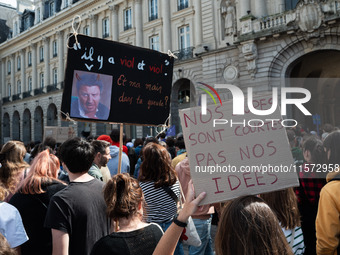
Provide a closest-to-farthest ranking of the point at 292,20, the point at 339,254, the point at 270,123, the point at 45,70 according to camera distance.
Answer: the point at 270,123 < the point at 339,254 < the point at 292,20 < the point at 45,70

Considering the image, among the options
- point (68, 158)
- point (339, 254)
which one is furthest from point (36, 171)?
point (339, 254)

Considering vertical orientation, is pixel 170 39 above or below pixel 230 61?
above

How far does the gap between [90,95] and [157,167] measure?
1255 mm

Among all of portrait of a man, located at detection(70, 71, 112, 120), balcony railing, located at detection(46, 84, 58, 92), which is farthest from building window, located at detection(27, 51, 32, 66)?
portrait of a man, located at detection(70, 71, 112, 120)

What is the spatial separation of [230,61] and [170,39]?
20.5 feet

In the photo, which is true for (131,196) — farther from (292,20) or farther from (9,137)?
(9,137)

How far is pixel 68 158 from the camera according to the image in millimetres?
2609

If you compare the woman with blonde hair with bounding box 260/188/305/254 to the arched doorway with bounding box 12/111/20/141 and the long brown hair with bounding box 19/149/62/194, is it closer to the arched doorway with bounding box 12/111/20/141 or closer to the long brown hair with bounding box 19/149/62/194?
the long brown hair with bounding box 19/149/62/194

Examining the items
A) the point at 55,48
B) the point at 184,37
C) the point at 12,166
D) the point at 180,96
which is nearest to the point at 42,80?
the point at 55,48

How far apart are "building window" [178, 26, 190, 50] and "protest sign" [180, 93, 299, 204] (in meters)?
21.0

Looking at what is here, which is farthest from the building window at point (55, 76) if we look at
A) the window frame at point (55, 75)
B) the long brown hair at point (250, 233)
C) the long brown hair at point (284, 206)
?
the long brown hair at point (250, 233)

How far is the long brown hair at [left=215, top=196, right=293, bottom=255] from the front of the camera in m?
1.37

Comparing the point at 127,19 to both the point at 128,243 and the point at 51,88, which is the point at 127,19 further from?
the point at 128,243

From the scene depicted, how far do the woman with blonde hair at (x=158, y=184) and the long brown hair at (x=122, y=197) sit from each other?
41.0 inches
